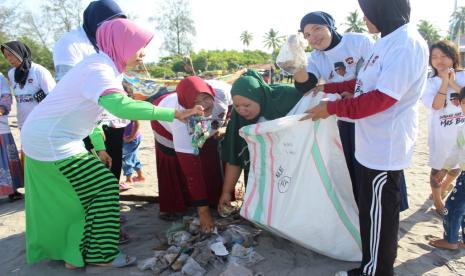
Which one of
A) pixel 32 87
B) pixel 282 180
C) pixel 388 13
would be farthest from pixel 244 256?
pixel 32 87

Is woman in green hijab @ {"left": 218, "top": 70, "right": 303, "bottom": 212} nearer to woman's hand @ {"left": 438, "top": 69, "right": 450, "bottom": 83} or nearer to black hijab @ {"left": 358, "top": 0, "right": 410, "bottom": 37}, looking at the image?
black hijab @ {"left": 358, "top": 0, "right": 410, "bottom": 37}

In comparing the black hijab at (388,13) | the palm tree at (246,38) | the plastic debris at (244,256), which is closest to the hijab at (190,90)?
the plastic debris at (244,256)

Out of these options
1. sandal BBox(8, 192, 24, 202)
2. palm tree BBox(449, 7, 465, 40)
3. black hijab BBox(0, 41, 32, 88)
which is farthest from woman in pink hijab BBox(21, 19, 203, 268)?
palm tree BBox(449, 7, 465, 40)

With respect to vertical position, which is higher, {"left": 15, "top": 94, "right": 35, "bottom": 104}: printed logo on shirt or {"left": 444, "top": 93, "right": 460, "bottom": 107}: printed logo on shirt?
{"left": 444, "top": 93, "right": 460, "bottom": 107}: printed logo on shirt

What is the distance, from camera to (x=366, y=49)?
295 cm

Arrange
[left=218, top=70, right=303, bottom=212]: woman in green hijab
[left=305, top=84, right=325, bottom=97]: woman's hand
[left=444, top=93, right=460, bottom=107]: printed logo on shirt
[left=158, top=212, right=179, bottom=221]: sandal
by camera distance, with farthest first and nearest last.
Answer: [left=158, top=212, right=179, bottom=221]: sandal → [left=444, top=93, right=460, bottom=107]: printed logo on shirt → [left=218, top=70, right=303, bottom=212]: woman in green hijab → [left=305, top=84, right=325, bottom=97]: woman's hand

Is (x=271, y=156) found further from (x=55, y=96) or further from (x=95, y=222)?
(x=55, y=96)

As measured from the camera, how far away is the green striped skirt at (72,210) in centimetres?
260

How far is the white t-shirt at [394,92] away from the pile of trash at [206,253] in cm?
111

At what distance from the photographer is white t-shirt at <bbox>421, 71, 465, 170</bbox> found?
3.59 meters

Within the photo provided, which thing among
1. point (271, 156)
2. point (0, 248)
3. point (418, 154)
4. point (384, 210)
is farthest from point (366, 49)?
point (418, 154)

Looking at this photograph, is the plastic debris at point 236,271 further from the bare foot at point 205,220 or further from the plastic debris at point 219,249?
the bare foot at point 205,220

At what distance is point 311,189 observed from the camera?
2555mm

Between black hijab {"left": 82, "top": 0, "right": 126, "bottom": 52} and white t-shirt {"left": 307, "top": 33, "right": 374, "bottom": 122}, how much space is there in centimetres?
158
